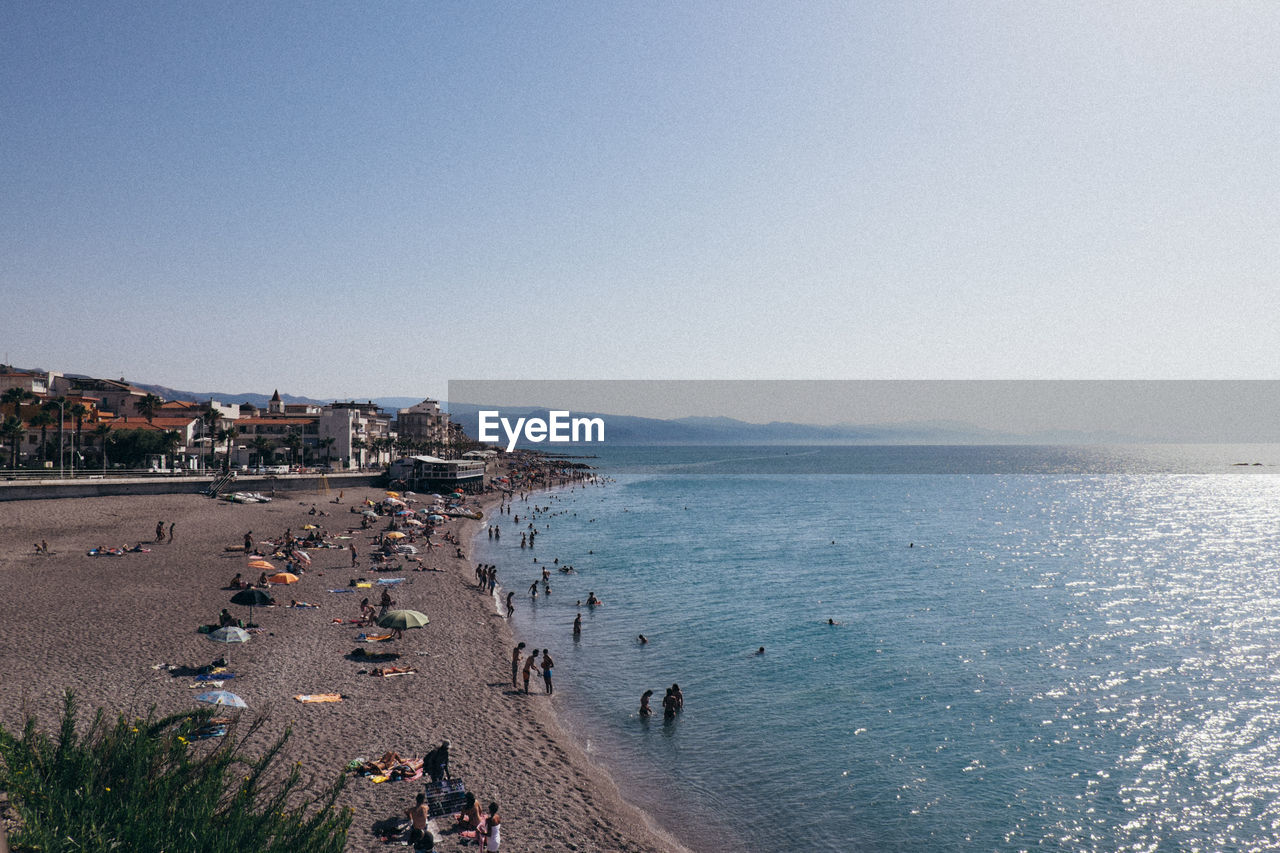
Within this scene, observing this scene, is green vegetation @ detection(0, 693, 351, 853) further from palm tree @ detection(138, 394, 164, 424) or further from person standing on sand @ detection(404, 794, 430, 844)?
palm tree @ detection(138, 394, 164, 424)

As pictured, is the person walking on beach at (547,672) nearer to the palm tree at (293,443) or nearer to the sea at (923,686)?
the sea at (923,686)

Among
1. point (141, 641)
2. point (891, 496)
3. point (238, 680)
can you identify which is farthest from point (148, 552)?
point (891, 496)

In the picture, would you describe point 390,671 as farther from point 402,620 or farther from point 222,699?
point 222,699

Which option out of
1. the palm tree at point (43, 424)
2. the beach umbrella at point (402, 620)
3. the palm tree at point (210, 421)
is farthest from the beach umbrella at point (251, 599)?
the palm tree at point (210, 421)

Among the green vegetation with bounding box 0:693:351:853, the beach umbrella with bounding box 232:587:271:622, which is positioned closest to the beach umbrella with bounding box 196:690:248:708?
the green vegetation with bounding box 0:693:351:853

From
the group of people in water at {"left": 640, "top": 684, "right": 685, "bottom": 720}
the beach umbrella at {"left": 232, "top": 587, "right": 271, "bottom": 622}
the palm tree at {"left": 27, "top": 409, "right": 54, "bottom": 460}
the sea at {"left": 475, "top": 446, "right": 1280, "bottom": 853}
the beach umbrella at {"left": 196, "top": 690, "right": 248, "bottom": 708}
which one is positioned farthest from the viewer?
the palm tree at {"left": 27, "top": 409, "right": 54, "bottom": 460}

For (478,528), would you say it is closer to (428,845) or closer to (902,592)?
(902,592)
